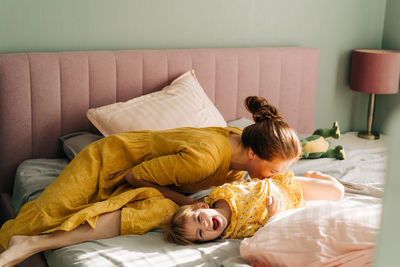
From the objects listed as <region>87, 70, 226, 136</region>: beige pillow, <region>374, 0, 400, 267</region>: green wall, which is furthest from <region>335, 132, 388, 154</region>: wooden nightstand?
<region>374, 0, 400, 267</region>: green wall

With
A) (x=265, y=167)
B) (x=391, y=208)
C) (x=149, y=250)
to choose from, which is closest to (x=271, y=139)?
(x=265, y=167)

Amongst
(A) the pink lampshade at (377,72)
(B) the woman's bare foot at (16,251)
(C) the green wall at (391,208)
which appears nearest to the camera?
(C) the green wall at (391,208)

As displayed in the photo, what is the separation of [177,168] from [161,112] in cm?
57

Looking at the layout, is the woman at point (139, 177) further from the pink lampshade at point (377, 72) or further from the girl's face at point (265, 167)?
the pink lampshade at point (377, 72)

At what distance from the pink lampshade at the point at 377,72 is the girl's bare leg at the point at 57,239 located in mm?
2280

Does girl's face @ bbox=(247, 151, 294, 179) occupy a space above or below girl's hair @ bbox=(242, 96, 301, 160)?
below

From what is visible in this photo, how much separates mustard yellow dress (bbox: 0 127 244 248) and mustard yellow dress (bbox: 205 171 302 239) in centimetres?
13

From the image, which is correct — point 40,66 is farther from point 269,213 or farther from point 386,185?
point 386,185

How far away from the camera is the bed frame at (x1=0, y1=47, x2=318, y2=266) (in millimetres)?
1993

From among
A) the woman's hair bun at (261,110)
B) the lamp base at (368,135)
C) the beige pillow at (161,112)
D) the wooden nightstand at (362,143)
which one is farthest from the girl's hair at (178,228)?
the lamp base at (368,135)

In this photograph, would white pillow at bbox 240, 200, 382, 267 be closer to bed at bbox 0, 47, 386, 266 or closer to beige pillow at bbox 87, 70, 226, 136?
bed at bbox 0, 47, 386, 266

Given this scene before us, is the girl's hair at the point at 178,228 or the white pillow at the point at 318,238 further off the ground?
the white pillow at the point at 318,238

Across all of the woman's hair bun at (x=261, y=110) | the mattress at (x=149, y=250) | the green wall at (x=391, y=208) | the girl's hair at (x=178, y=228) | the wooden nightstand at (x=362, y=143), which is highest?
the green wall at (x=391, y=208)

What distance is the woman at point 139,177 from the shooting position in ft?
4.69
